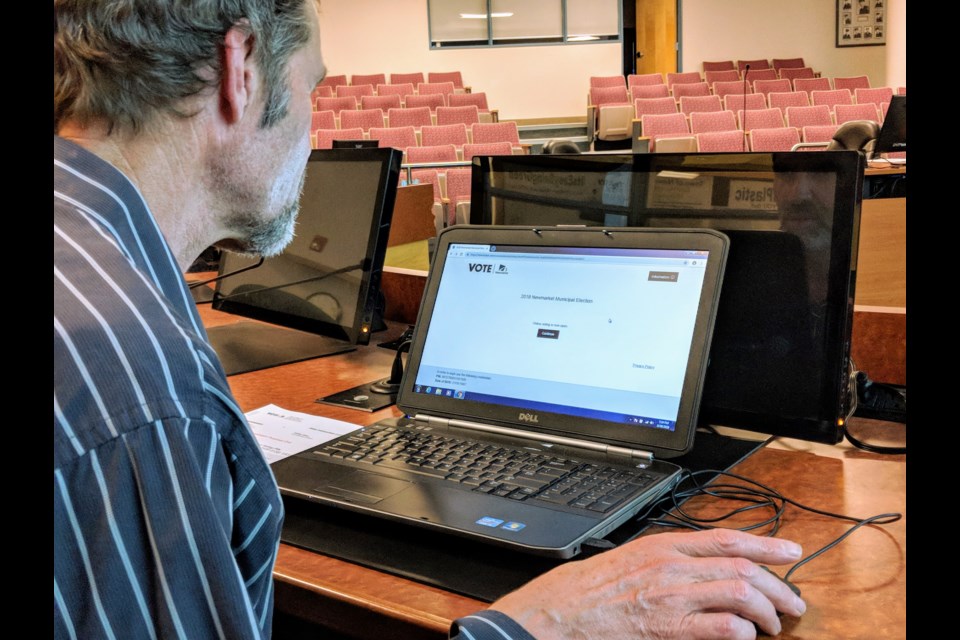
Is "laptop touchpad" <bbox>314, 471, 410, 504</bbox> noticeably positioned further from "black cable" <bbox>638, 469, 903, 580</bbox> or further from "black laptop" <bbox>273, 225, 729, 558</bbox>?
"black cable" <bbox>638, 469, 903, 580</bbox>

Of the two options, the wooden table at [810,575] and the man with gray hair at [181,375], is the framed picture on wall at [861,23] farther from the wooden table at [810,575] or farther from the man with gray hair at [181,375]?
the man with gray hair at [181,375]

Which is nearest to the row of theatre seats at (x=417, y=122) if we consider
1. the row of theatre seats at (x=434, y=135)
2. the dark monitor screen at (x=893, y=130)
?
the row of theatre seats at (x=434, y=135)

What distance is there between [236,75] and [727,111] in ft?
25.7

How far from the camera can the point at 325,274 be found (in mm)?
1617

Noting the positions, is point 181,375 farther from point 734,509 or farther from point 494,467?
point 734,509

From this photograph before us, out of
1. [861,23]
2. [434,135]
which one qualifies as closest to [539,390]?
[434,135]

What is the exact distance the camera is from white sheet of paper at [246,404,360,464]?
1.11 metres

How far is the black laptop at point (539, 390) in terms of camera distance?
2.95ft

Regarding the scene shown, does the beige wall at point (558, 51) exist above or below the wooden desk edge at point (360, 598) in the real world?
above

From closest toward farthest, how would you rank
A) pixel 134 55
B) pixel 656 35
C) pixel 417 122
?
pixel 134 55, pixel 417 122, pixel 656 35

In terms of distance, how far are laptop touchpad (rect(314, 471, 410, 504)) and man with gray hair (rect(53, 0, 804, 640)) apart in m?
0.23

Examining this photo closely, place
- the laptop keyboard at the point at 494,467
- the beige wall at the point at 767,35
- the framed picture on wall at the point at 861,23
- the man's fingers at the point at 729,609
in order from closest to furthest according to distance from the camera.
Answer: the man's fingers at the point at 729,609 → the laptop keyboard at the point at 494,467 → the framed picture on wall at the point at 861,23 → the beige wall at the point at 767,35

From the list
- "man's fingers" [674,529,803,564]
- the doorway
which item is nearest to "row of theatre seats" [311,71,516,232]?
the doorway

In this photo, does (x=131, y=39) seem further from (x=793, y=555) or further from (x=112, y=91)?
(x=793, y=555)
